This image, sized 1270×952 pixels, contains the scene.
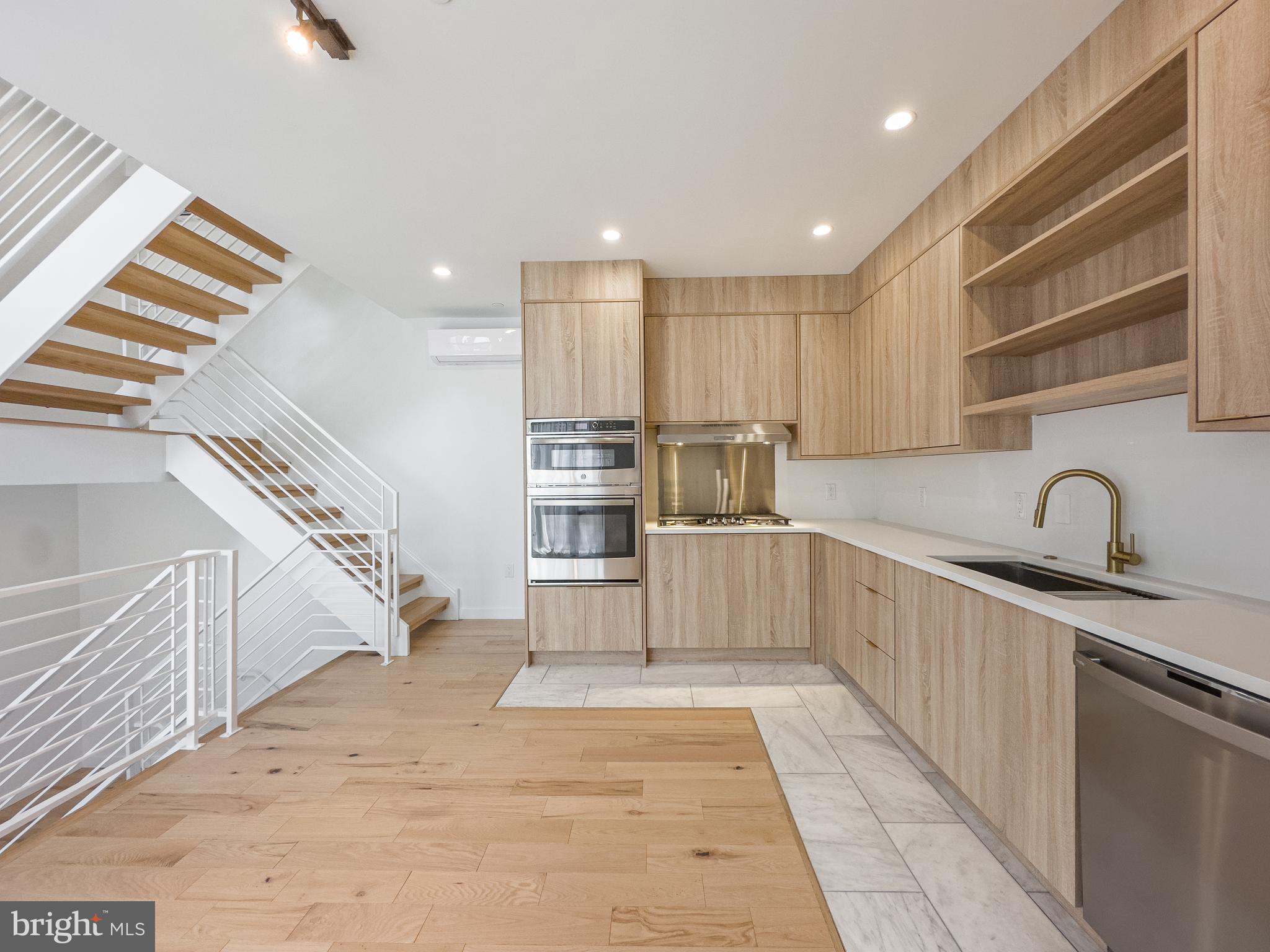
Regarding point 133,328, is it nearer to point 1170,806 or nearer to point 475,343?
point 475,343

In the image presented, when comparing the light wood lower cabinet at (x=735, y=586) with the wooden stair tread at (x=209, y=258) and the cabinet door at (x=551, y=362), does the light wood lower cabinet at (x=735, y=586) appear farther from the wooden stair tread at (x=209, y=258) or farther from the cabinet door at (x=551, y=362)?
the wooden stair tread at (x=209, y=258)

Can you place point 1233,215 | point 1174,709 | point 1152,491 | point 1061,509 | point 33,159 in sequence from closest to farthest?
point 1174,709 → point 1233,215 → point 1152,491 → point 1061,509 → point 33,159

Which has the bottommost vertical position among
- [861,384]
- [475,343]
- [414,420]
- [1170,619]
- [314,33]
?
[1170,619]

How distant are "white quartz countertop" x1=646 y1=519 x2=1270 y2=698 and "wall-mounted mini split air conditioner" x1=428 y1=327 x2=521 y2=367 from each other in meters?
3.23

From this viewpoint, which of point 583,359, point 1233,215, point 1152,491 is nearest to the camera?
point 1233,215

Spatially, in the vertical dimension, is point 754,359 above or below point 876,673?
above

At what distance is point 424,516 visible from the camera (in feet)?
15.8

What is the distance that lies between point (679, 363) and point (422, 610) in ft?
8.58

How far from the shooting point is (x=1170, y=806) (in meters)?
1.18

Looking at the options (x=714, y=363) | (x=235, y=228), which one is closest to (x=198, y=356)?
(x=235, y=228)

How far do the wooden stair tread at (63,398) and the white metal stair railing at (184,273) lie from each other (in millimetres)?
324

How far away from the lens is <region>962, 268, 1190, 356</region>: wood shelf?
153 cm

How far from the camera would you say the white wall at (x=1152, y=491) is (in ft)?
5.22

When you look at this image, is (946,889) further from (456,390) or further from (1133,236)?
(456,390)
